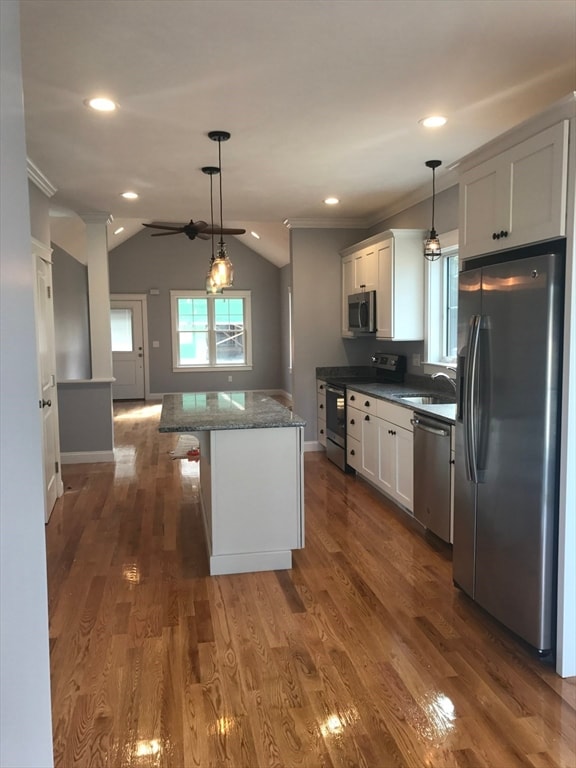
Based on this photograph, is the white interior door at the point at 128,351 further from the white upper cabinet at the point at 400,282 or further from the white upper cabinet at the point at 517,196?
the white upper cabinet at the point at 517,196

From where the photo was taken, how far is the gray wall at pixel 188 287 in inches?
421

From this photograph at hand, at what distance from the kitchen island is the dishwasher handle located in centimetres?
85

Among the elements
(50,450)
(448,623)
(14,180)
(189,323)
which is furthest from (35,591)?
(189,323)

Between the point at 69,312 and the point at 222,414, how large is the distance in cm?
501

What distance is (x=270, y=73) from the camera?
258cm

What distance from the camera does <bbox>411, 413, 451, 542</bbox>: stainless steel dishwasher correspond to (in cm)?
339

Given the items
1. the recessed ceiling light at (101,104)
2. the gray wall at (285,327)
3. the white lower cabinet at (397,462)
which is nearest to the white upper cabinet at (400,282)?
the white lower cabinet at (397,462)

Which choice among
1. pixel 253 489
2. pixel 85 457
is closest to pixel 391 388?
pixel 253 489

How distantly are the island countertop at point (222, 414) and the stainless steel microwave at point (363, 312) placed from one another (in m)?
1.64

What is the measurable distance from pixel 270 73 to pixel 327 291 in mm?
3747

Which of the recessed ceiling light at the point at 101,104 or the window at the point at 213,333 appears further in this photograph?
the window at the point at 213,333

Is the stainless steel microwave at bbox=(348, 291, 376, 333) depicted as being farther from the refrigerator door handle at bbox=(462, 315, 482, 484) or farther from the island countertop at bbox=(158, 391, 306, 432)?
the refrigerator door handle at bbox=(462, 315, 482, 484)

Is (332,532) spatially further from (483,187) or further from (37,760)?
(37,760)

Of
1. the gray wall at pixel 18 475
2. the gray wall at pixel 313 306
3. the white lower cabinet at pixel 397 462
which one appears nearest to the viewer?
the gray wall at pixel 18 475
